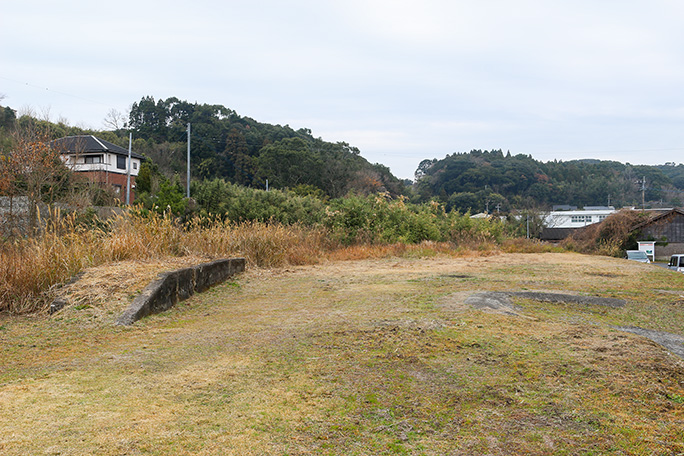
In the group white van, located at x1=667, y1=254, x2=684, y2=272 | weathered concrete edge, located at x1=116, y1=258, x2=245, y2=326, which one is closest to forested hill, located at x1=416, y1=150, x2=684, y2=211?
white van, located at x1=667, y1=254, x2=684, y2=272

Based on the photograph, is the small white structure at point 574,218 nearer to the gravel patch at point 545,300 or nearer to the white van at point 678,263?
the white van at point 678,263

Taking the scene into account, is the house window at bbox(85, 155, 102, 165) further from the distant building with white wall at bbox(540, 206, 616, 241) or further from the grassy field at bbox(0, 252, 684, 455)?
the distant building with white wall at bbox(540, 206, 616, 241)

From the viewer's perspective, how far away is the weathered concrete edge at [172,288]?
5078 millimetres

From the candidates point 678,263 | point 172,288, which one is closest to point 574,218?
point 678,263

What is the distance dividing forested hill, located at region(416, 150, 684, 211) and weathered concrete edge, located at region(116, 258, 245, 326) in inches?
2655

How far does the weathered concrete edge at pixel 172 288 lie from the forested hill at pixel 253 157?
134ft

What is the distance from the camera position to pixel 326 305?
6.00 metres

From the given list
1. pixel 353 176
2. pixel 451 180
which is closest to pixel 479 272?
pixel 353 176

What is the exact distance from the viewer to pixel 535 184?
82938mm

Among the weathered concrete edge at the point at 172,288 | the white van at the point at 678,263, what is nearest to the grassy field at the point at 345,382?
the weathered concrete edge at the point at 172,288

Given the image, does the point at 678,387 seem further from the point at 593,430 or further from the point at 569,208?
the point at 569,208

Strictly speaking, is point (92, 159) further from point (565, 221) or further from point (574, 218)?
point (574, 218)

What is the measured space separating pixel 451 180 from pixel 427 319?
267ft

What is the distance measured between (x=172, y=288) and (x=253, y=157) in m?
49.9
